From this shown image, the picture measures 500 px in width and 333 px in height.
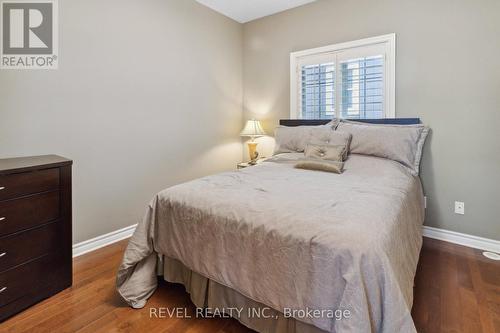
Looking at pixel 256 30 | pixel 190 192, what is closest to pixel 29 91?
pixel 190 192

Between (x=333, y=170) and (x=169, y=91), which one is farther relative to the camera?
(x=169, y=91)

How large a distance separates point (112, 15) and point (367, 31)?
2564mm

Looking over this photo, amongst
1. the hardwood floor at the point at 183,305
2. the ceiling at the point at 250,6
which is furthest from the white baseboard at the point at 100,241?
the ceiling at the point at 250,6

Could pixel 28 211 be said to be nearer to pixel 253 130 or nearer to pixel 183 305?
pixel 183 305

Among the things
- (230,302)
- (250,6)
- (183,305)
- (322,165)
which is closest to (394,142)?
(322,165)

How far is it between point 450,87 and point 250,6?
2.45 m

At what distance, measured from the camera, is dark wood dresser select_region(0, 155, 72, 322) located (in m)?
1.55

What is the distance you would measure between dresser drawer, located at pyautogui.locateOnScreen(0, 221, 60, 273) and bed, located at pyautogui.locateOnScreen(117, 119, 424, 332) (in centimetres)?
54

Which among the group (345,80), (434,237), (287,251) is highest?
(345,80)

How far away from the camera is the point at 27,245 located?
1.65 meters

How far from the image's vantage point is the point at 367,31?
116 inches

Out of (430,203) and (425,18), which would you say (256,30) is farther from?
(430,203)

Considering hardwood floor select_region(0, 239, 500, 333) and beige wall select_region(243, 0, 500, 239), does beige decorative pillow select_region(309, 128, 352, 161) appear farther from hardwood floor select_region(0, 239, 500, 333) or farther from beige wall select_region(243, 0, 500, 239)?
hardwood floor select_region(0, 239, 500, 333)

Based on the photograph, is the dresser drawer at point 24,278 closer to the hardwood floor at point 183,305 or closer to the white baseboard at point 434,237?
the hardwood floor at point 183,305
